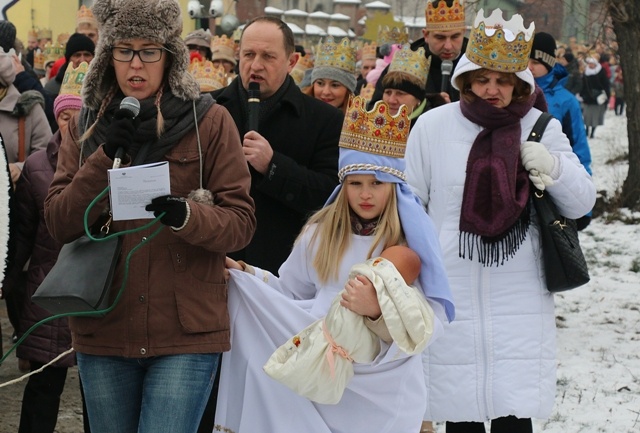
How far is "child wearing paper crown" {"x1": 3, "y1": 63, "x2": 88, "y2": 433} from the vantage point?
5664 mm

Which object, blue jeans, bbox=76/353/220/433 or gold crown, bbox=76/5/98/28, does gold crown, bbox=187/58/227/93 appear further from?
blue jeans, bbox=76/353/220/433

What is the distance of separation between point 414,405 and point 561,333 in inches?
180

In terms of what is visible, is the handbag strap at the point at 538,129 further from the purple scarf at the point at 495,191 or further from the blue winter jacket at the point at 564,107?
the blue winter jacket at the point at 564,107

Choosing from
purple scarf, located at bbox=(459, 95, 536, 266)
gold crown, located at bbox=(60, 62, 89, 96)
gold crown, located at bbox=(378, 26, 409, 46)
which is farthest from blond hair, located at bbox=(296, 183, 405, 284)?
gold crown, located at bbox=(378, 26, 409, 46)

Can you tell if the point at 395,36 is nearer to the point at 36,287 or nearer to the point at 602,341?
the point at 602,341

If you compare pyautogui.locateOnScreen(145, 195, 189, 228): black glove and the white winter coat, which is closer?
pyautogui.locateOnScreen(145, 195, 189, 228): black glove

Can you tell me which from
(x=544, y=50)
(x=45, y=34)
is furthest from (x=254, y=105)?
(x=45, y=34)

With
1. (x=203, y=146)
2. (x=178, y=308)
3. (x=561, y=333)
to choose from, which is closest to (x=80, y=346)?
(x=178, y=308)

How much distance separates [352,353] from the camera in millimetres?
4094

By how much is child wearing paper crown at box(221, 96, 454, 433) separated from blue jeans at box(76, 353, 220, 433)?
358mm

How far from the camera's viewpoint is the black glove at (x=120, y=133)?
11.9ft

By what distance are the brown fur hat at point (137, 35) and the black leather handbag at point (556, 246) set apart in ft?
6.18

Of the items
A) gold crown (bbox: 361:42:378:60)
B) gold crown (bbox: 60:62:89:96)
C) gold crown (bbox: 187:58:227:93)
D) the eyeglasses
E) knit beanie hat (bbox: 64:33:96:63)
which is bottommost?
gold crown (bbox: 361:42:378:60)

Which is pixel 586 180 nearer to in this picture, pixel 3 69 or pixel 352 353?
pixel 352 353
